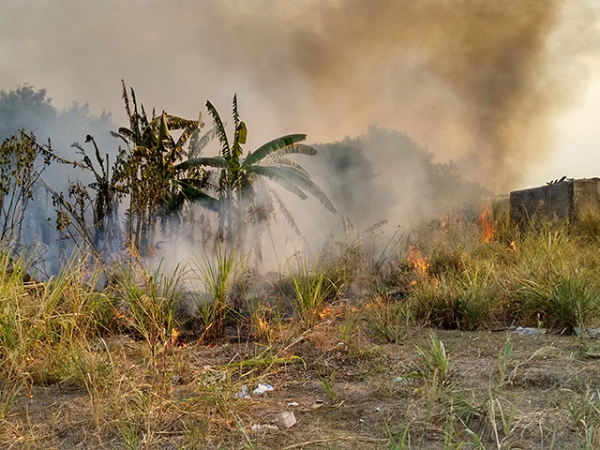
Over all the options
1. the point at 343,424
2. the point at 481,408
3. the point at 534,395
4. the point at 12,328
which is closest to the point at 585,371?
the point at 534,395

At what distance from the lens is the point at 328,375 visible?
3.29m

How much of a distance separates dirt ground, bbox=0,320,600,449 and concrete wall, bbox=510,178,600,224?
7245 mm

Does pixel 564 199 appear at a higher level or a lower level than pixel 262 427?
higher

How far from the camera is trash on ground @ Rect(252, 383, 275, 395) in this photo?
295cm

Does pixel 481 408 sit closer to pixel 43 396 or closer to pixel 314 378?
pixel 314 378

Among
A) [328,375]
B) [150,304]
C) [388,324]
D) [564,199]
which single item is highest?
[564,199]

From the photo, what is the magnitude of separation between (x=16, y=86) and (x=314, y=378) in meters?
21.6

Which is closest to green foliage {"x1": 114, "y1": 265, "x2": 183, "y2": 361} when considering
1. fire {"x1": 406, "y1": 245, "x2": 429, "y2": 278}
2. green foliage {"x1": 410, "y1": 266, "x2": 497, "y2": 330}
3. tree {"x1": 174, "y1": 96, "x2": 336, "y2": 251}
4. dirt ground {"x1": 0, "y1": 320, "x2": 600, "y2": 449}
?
dirt ground {"x1": 0, "y1": 320, "x2": 600, "y2": 449}

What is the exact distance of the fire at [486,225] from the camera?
10500mm

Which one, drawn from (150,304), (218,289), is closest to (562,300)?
(218,289)

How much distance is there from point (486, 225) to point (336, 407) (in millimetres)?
9816

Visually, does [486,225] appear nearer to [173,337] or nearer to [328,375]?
[328,375]

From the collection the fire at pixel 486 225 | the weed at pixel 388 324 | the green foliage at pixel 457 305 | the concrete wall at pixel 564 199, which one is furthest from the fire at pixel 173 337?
the concrete wall at pixel 564 199

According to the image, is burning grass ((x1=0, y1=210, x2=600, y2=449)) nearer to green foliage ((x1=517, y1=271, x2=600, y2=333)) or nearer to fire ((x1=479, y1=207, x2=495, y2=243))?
green foliage ((x1=517, y1=271, x2=600, y2=333))
